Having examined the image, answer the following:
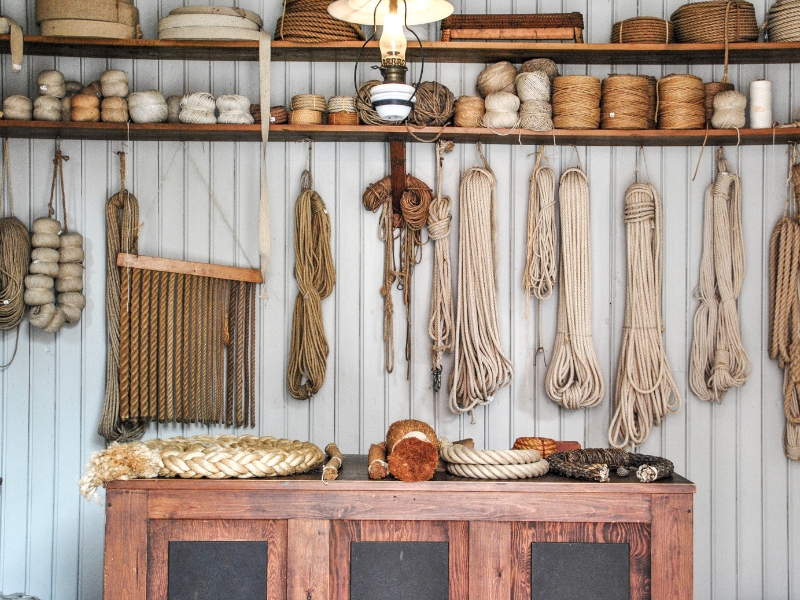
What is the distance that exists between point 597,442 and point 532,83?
1655 mm

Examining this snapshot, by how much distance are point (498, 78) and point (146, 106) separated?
1546 mm

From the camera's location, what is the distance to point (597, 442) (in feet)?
13.2

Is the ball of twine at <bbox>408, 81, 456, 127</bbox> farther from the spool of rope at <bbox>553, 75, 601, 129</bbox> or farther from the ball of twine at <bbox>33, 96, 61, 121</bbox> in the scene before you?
the ball of twine at <bbox>33, 96, 61, 121</bbox>

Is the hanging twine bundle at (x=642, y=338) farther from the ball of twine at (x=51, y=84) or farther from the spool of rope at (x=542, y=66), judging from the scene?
the ball of twine at (x=51, y=84)

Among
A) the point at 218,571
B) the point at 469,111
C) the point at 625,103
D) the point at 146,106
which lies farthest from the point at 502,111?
the point at 218,571

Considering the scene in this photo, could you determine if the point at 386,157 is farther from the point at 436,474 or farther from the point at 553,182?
the point at 436,474

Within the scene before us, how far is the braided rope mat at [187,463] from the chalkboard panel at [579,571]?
2.71ft

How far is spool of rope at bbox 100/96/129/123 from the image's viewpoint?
377 cm

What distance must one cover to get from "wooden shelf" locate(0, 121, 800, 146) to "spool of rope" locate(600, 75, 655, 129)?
0.05 metres

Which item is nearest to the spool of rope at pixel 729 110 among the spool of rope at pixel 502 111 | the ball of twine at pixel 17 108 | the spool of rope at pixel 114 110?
the spool of rope at pixel 502 111

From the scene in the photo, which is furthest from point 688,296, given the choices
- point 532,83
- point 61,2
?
point 61,2

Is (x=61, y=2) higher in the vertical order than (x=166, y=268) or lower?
higher

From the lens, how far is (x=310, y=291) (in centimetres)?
395

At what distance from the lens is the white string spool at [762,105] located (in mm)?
3881
